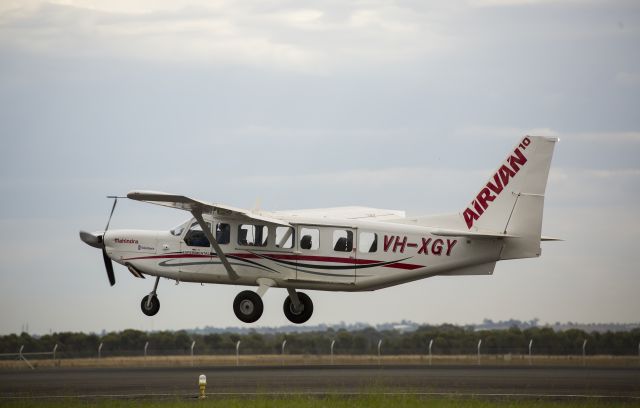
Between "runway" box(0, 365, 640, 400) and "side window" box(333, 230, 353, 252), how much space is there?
4291 mm

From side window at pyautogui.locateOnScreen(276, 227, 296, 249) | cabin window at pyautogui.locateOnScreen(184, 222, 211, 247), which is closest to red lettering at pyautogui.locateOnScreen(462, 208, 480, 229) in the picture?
side window at pyautogui.locateOnScreen(276, 227, 296, 249)

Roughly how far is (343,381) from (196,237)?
27.3ft

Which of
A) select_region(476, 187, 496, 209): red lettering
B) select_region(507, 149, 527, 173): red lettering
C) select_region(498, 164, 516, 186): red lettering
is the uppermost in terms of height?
select_region(507, 149, 527, 173): red lettering

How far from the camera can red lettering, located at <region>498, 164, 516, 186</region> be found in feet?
146

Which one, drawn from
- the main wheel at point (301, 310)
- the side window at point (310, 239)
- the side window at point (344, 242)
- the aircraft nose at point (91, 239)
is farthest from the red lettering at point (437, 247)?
the aircraft nose at point (91, 239)

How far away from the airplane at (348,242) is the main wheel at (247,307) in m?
0.03

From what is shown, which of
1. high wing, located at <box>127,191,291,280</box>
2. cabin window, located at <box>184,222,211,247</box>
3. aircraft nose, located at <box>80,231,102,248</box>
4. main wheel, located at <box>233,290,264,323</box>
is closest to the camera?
high wing, located at <box>127,191,291,280</box>

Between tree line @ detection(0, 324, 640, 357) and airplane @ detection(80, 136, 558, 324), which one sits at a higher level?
airplane @ detection(80, 136, 558, 324)

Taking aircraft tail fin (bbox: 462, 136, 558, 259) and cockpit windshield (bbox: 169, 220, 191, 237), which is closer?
aircraft tail fin (bbox: 462, 136, 558, 259)

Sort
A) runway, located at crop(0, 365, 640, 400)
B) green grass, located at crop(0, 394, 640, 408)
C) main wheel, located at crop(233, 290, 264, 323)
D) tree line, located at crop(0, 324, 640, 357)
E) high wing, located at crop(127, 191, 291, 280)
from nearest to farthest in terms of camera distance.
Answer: green grass, located at crop(0, 394, 640, 408) < runway, located at crop(0, 365, 640, 400) < high wing, located at crop(127, 191, 291, 280) < main wheel, located at crop(233, 290, 264, 323) < tree line, located at crop(0, 324, 640, 357)

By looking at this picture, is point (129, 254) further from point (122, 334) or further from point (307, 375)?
point (122, 334)

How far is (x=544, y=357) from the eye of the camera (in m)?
60.3

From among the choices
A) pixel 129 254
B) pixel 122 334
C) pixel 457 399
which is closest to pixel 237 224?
pixel 129 254

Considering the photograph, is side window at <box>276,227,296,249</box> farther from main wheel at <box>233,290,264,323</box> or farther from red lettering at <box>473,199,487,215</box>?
red lettering at <box>473,199,487,215</box>
